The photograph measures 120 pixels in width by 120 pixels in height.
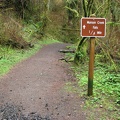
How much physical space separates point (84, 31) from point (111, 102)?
82.0 inches

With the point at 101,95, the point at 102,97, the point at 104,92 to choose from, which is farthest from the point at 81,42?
the point at 102,97

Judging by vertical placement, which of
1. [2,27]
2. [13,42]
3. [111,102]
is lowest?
[111,102]

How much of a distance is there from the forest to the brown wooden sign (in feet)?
6.00

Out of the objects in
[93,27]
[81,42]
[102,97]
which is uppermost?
→ [93,27]

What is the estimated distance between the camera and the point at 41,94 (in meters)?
6.44

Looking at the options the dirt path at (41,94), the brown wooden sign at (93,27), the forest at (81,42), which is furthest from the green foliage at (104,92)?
the brown wooden sign at (93,27)

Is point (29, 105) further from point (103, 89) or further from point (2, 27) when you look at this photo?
point (2, 27)

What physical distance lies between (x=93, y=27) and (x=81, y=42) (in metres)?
4.72

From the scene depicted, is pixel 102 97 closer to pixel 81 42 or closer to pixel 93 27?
pixel 93 27

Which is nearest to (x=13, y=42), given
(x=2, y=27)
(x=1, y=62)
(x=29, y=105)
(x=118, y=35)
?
(x=2, y=27)

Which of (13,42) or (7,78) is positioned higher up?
(13,42)

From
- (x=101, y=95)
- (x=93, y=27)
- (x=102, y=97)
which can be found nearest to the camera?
(x=93, y=27)

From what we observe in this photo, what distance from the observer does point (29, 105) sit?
5523 millimetres

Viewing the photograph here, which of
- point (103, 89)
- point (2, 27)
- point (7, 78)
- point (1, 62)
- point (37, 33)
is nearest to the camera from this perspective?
point (103, 89)
